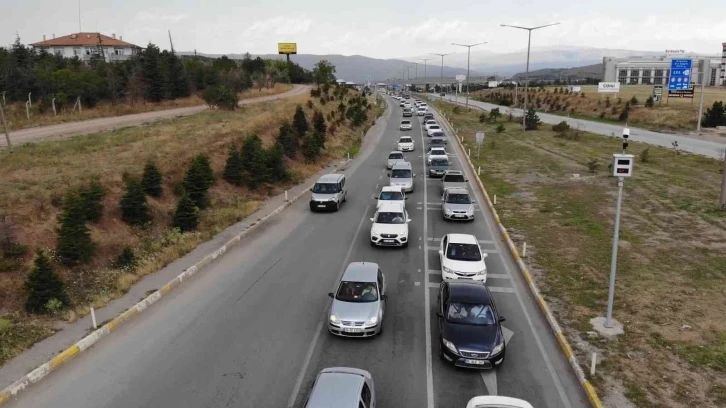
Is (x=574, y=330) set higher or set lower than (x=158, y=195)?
lower

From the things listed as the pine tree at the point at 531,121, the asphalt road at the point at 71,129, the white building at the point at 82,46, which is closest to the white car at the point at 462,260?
the asphalt road at the point at 71,129

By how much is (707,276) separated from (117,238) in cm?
2011

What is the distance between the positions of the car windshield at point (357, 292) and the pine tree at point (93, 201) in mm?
10647

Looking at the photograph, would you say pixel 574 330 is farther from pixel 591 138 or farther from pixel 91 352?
pixel 591 138

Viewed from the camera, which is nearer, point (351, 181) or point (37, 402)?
point (37, 402)

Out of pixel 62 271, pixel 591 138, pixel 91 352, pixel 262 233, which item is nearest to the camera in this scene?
pixel 91 352

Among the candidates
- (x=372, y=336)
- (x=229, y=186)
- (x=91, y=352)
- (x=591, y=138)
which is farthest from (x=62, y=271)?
(x=591, y=138)

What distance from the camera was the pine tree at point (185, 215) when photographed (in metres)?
20.7

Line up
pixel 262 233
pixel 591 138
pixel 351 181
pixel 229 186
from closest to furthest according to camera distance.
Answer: pixel 262 233, pixel 229 186, pixel 351 181, pixel 591 138

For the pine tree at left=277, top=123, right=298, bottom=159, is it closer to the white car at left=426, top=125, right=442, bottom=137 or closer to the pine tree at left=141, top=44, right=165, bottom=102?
the white car at left=426, top=125, right=442, bottom=137

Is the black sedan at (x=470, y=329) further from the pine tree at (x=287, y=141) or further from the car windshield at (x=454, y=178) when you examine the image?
the pine tree at (x=287, y=141)

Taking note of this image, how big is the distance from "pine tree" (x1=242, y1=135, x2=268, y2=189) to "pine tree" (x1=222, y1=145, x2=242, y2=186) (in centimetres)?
71

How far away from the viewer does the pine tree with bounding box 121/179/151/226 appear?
1981 centimetres

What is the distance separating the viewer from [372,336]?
1232 centimetres
